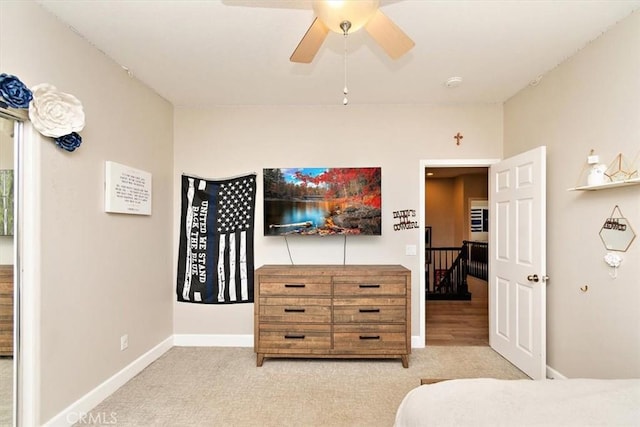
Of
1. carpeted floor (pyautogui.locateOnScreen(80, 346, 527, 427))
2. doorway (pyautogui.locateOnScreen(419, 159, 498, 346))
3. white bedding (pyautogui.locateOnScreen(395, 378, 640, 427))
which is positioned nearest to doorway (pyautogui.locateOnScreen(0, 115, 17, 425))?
carpeted floor (pyautogui.locateOnScreen(80, 346, 527, 427))

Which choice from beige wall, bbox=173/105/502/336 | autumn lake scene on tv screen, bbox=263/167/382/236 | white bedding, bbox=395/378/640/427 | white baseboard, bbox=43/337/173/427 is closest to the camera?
white bedding, bbox=395/378/640/427

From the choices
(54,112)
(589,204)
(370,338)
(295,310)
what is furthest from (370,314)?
(54,112)

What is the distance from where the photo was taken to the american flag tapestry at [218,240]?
377cm

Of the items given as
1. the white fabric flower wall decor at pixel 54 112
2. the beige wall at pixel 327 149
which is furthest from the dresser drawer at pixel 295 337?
the white fabric flower wall decor at pixel 54 112

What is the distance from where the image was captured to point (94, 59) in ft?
8.39

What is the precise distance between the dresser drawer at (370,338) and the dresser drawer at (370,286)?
330mm

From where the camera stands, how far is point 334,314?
3225 millimetres

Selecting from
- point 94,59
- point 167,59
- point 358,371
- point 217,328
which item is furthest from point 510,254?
point 94,59

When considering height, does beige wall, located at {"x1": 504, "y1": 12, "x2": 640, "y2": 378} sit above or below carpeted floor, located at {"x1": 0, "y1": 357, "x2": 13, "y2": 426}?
above

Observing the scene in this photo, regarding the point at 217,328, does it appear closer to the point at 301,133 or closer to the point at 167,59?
the point at 301,133

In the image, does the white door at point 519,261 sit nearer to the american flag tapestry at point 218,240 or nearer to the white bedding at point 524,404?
the white bedding at point 524,404

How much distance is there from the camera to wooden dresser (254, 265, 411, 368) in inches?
126

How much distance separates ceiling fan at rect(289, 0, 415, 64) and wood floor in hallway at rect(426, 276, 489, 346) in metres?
3.33

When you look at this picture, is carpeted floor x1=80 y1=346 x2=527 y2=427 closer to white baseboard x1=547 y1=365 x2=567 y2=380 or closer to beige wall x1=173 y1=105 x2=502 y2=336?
white baseboard x1=547 y1=365 x2=567 y2=380
